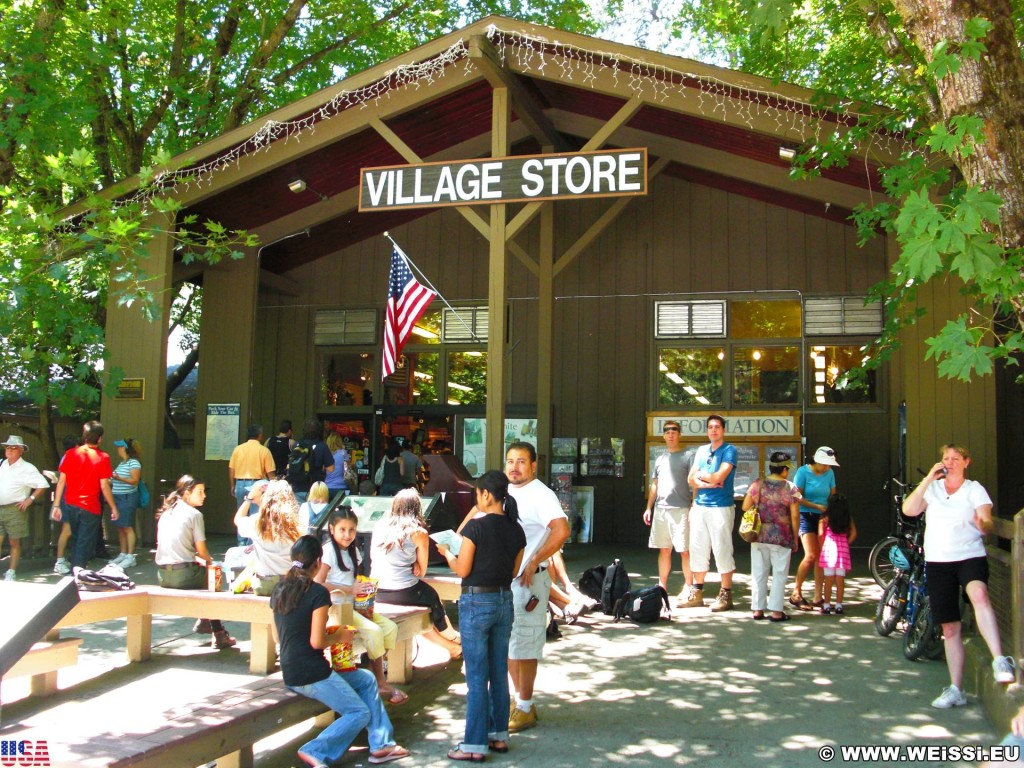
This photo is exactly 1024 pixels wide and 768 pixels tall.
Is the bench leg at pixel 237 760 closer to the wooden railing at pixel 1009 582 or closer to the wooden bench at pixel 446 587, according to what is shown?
the wooden bench at pixel 446 587

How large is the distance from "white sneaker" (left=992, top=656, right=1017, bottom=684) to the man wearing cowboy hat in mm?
9054

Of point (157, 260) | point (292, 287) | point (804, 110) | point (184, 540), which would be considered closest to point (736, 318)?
point (804, 110)

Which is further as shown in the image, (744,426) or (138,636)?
(744,426)

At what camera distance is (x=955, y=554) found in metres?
5.71

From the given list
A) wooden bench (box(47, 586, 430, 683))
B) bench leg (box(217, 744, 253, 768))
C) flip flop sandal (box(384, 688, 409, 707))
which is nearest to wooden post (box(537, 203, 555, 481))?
wooden bench (box(47, 586, 430, 683))

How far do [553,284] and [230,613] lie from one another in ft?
22.3

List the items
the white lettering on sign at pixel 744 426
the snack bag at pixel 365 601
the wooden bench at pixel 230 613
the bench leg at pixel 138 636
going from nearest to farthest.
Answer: the snack bag at pixel 365 601
the wooden bench at pixel 230 613
the bench leg at pixel 138 636
the white lettering on sign at pixel 744 426

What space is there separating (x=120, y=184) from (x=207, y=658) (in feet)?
19.7

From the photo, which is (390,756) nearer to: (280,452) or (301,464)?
(301,464)

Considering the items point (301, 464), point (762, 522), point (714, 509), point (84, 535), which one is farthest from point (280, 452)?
point (762, 522)

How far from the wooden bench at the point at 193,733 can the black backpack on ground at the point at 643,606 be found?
3470 mm

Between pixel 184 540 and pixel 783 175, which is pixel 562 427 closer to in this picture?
pixel 783 175

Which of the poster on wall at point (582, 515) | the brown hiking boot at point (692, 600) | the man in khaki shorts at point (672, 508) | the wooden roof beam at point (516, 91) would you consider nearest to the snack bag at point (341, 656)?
the man in khaki shorts at point (672, 508)

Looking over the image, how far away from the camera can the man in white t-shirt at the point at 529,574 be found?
530 cm
